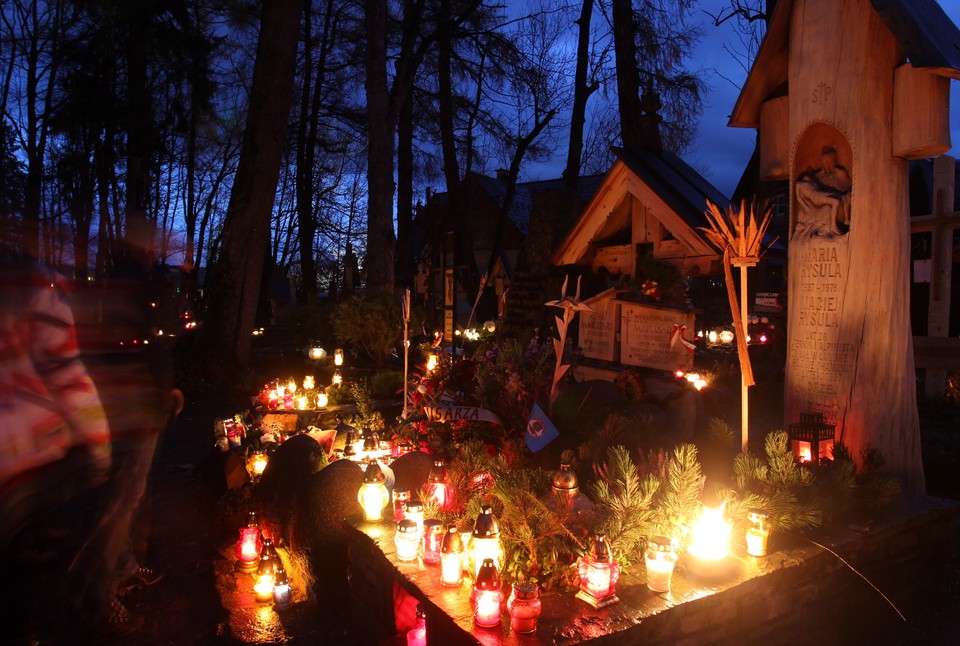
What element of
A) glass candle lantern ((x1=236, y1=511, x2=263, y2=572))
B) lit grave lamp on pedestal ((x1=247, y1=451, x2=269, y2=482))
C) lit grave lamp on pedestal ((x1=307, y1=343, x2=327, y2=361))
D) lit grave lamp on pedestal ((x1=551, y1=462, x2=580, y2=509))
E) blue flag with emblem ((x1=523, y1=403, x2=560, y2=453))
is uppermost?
lit grave lamp on pedestal ((x1=307, y1=343, x2=327, y2=361))

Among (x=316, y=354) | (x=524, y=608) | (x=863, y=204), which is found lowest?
(x=524, y=608)

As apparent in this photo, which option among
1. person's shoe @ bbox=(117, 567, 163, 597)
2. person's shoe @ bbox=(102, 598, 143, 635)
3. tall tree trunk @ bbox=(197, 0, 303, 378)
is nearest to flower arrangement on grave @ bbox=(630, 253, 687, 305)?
person's shoe @ bbox=(117, 567, 163, 597)

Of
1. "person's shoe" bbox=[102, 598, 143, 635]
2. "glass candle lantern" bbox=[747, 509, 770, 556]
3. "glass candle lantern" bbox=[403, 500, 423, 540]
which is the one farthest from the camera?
"person's shoe" bbox=[102, 598, 143, 635]

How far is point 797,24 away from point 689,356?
3.34m

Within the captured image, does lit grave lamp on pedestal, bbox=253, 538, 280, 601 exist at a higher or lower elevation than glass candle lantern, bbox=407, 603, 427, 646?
lower

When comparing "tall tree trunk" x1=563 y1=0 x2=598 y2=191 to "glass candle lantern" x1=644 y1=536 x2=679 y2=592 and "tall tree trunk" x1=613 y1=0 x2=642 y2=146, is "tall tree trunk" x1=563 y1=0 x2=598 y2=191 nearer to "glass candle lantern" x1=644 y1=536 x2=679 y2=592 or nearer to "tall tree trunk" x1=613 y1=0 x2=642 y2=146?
"tall tree trunk" x1=613 y1=0 x2=642 y2=146

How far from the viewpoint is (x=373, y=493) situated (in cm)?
467

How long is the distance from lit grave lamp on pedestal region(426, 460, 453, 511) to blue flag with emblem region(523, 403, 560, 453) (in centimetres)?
106

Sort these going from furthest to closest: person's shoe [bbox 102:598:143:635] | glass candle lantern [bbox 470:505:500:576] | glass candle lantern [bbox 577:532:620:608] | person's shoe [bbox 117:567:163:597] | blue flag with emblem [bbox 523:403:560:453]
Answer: blue flag with emblem [bbox 523:403:560:453] < person's shoe [bbox 117:567:163:597] < person's shoe [bbox 102:598:143:635] < glass candle lantern [bbox 470:505:500:576] < glass candle lantern [bbox 577:532:620:608]

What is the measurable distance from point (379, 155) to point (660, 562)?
44.5 feet

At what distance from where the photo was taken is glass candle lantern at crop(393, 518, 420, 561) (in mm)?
3908

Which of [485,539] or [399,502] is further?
[399,502]

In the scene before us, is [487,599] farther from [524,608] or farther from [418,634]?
[418,634]

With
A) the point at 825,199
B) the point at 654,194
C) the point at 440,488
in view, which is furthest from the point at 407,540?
the point at 654,194
